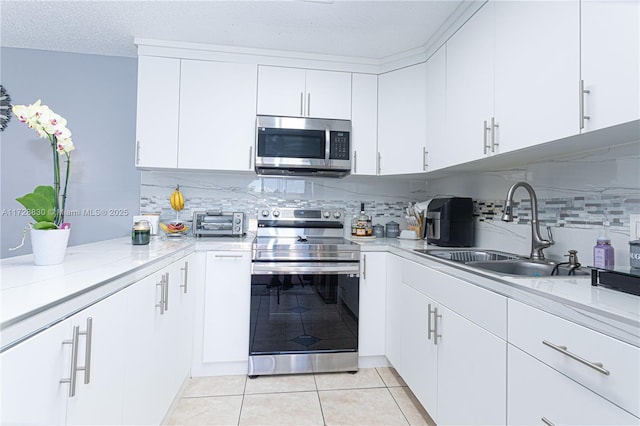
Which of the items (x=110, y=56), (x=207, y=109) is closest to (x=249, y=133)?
(x=207, y=109)

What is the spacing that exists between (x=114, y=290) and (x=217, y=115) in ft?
5.29

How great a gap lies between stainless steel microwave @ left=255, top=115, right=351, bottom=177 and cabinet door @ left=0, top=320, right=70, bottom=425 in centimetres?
169

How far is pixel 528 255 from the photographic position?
1.69 meters

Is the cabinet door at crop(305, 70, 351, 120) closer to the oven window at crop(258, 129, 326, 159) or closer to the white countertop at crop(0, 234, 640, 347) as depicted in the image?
the oven window at crop(258, 129, 326, 159)

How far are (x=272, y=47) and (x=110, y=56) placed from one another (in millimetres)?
1369

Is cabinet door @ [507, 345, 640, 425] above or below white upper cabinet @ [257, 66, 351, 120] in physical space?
below

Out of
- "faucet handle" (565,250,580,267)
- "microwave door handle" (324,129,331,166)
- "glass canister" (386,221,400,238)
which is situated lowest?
"faucet handle" (565,250,580,267)

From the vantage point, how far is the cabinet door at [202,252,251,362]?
6.70 ft

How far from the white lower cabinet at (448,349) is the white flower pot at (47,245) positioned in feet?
5.17

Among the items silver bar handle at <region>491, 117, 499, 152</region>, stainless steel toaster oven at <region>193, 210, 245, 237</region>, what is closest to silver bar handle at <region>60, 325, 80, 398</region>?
stainless steel toaster oven at <region>193, 210, 245, 237</region>

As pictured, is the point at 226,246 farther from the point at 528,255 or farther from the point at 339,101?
the point at 528,255

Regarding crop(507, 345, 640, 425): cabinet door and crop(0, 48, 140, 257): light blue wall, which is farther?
crop(0, 48, 140, 257): light blue wall

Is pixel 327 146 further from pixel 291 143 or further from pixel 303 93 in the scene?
pixel 303 93

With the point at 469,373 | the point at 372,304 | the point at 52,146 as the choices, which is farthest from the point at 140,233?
the point at 469,373
